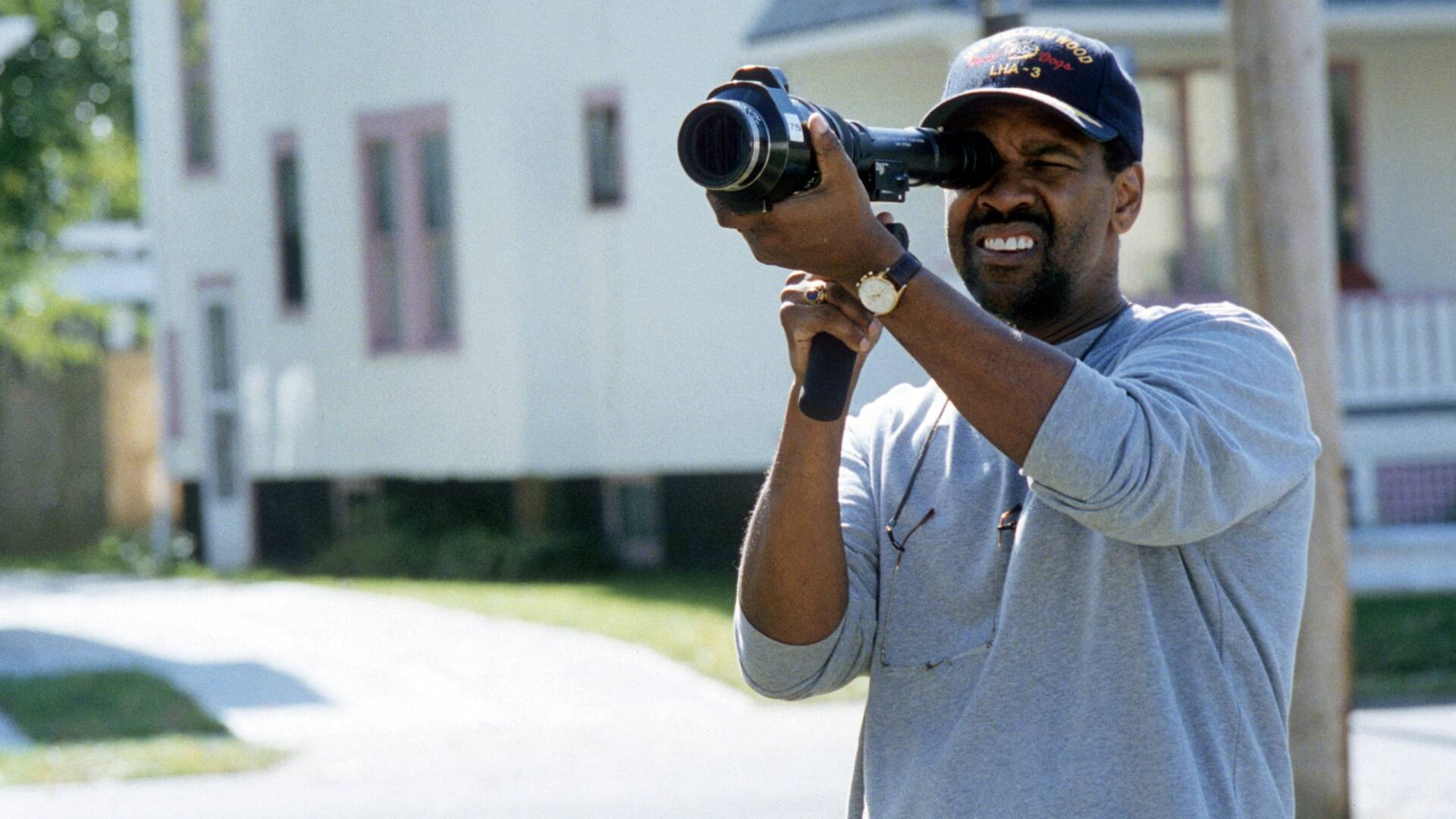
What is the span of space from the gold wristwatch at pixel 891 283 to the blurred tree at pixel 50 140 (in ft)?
66.5

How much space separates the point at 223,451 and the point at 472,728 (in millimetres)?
10553

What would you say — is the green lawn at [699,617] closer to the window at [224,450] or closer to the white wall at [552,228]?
the white wall at [552,228]

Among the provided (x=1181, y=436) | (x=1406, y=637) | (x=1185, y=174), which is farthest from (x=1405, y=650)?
(x=1181, y=436)

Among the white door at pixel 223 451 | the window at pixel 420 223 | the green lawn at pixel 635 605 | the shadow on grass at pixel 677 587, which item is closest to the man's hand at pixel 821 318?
the green lawn at pixel 635 605

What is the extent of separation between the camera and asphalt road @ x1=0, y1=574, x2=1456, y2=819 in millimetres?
7809

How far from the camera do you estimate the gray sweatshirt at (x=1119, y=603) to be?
212 cm

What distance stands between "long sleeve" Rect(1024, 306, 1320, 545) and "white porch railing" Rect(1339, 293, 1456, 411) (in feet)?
40.9

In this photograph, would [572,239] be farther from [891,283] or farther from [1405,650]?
[891,283]

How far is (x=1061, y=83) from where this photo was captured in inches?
93.9

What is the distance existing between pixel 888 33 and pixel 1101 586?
11.3m

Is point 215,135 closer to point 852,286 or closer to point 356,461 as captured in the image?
point 356,461

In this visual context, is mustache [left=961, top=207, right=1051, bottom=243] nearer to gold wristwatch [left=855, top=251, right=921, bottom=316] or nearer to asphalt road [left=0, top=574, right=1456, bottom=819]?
gold wristwatch [left=855, top=251, right=921, bottom=316]

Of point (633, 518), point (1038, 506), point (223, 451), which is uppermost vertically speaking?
point (1038, 506)

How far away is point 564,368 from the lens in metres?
15.8
